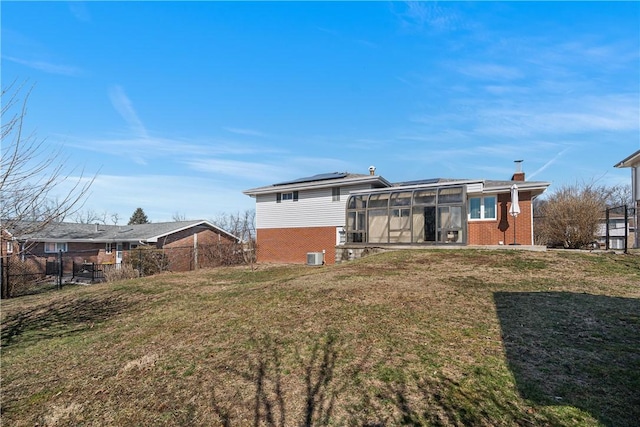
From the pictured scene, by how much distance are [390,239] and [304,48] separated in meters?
9.09

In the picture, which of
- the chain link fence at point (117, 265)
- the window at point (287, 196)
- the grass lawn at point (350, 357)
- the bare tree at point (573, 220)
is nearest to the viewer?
the grass lawn at point (350, 357)

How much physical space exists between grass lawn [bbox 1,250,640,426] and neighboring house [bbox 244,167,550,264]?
6.50m

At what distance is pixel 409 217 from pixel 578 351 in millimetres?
11698

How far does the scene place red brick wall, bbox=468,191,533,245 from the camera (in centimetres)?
1612

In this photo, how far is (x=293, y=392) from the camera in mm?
3842

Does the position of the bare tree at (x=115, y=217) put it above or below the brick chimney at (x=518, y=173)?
below

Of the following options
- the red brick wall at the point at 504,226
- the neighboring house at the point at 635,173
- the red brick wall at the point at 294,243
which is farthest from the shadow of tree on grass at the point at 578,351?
the red brick wall at the point at 294,243

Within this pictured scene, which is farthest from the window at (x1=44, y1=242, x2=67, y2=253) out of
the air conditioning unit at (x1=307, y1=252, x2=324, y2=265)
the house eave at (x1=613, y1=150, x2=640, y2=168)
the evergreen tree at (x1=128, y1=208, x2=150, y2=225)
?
the house eave at (x1=613, y1=150, x2=640, y2=168)

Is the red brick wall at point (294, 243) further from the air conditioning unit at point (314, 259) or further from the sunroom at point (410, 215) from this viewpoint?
the sunroom at point (410, 215)

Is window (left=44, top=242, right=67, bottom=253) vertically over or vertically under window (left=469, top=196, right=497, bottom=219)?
under

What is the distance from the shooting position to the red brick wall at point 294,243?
2022 centimetres

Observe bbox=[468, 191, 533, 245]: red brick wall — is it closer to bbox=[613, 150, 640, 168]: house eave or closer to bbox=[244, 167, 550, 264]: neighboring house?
bbox=[244, 167, 550, 264]: neighboring house

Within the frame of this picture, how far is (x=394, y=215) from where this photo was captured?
1630cm

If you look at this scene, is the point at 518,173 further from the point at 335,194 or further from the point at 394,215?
the point at 335,194
